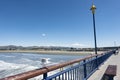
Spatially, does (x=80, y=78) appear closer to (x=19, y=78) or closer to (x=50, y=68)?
(x=50, y=68)

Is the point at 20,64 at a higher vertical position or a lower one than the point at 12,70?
lower

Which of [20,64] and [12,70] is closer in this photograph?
[12,70]

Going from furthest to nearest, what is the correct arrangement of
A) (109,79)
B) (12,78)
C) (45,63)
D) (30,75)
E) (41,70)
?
1. (109,79)
2. (45,63)
3. (41,70)
4. (30,75)
5. (12,78)

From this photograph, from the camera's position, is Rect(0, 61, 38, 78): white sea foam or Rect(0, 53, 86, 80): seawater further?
Rect(0, 53, 86, 80): seawater

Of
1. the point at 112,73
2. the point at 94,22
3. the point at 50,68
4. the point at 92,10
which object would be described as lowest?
the point at 112,73

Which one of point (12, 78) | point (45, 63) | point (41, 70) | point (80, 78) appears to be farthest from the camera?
point (80, 78)

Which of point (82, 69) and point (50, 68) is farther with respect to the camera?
point (82, 69)

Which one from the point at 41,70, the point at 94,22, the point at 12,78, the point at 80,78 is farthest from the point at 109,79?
the point at 94,22

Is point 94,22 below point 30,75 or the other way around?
the other way around

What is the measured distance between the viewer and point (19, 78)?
1948mm

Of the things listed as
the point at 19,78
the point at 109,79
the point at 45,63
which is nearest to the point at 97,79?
the point at 109,79

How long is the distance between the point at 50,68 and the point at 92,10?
34.8 ft

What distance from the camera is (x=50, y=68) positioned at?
120 inches

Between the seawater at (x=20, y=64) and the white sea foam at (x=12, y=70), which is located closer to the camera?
the white sea foam at (x=12, y=70)
